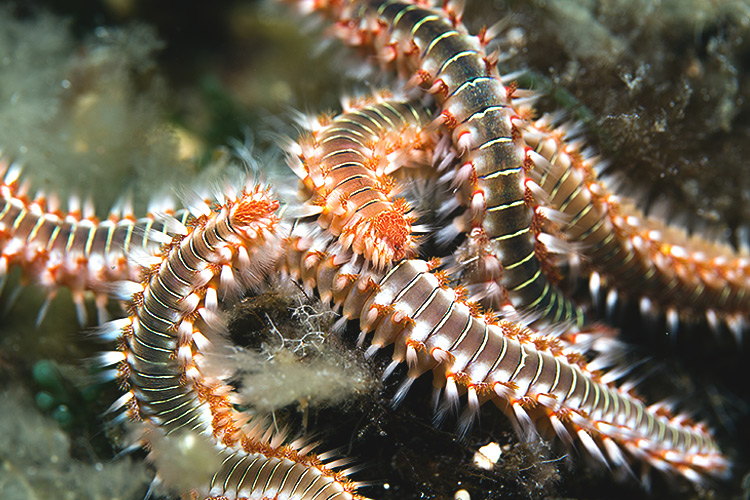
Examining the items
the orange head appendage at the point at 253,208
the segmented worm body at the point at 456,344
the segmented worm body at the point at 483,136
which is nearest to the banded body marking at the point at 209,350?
the orange head appendage at the point at 253,208

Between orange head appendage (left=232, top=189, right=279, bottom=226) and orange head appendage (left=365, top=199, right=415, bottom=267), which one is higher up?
orange head appendage (left=232, top=189, right=279, bottom=226)

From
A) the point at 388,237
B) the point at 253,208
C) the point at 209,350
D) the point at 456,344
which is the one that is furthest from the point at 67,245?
the point at 456,344

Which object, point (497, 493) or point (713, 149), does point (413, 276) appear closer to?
point (497, 493)

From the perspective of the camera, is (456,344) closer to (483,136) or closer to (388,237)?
(388,237)

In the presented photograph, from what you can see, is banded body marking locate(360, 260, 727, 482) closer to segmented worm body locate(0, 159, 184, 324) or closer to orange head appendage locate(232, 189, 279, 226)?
orange head appendage locate(232, 189, 279, 226)

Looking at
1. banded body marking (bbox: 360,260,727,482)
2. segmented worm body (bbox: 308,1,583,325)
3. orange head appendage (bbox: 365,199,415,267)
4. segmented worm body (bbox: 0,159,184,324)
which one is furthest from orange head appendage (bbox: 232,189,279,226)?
segmented worm body (bbox: 308,1,583,325)

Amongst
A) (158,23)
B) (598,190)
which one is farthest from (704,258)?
(158,23)

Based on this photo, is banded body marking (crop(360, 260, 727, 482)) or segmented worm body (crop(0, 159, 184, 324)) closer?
banded body marking (crop(360, 260, 727, 482))
